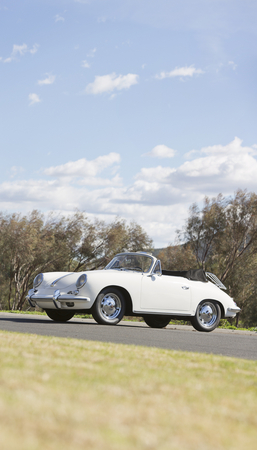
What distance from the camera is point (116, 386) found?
361cm

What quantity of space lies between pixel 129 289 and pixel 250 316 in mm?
33050

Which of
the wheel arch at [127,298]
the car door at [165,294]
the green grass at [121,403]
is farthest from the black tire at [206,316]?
the green grass at [121,403]

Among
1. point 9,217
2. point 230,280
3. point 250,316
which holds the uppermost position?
point 9,217

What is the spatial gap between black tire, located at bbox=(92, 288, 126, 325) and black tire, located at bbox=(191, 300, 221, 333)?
6.72ft

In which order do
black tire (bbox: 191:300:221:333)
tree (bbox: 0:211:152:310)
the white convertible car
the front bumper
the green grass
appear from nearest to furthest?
1. the green grass
2. the front bumper
3. the white convertible car
4. black tire (bbox: 191:300:221:333)
5. tree (bbox: 0:211:152:310)

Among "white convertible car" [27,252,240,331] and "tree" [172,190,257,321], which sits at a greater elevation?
"tree" [172,190,257,321]

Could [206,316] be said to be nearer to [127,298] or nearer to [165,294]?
[165,294]

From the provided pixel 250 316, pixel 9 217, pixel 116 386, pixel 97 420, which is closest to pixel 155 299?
pixel 116 386

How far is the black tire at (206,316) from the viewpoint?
11.9 meters

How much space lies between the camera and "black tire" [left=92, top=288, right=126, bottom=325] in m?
10.6

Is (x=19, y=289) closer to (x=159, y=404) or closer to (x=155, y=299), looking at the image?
(x=155, y=299)

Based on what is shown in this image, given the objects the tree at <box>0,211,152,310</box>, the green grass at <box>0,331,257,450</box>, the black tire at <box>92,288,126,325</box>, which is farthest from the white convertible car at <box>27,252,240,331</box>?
the tree at <box>0,211,152,310</box>

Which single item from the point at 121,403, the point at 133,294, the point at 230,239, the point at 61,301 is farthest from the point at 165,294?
the point at 230,239

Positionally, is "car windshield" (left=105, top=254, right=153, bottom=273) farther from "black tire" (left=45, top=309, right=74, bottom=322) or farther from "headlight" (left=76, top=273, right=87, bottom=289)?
"black tire" (left=45, top=309, right=74, bottom=322)
